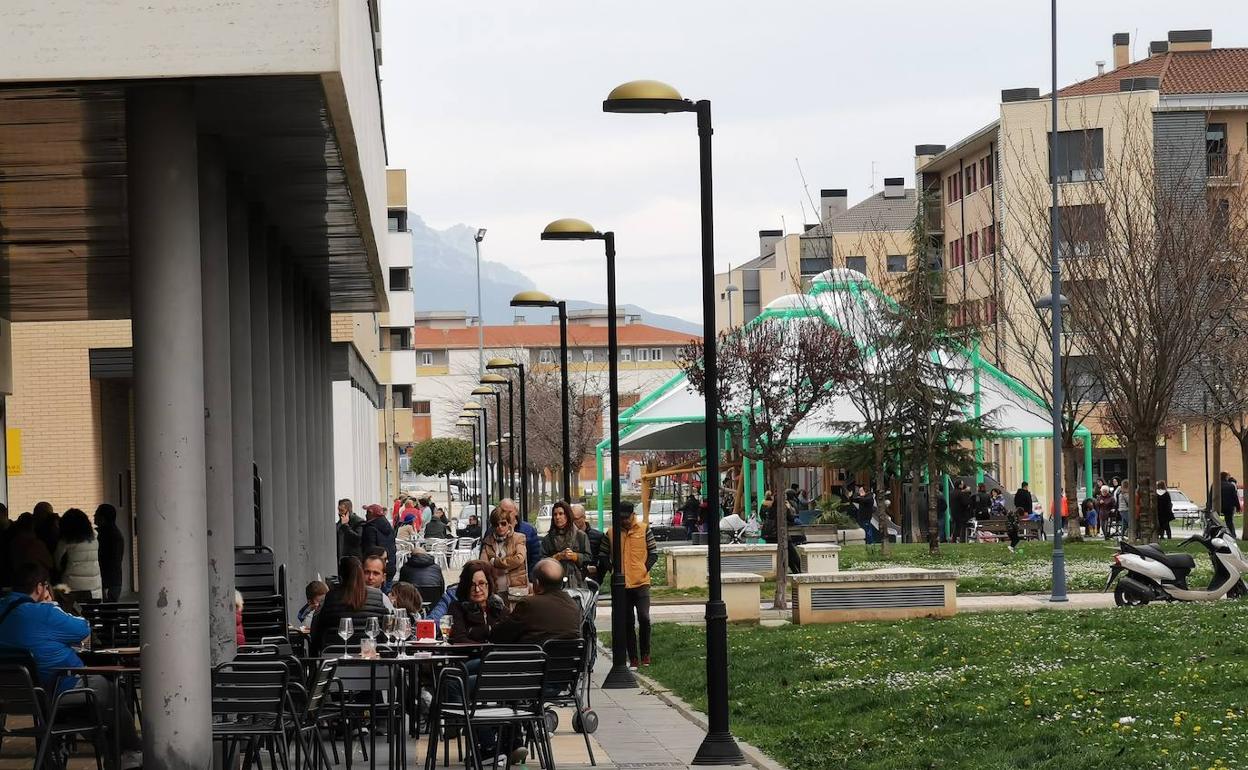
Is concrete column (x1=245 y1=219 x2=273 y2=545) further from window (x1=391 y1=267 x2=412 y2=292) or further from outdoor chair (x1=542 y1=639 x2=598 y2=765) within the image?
window (x1=391 y1=267 x2=412 y2=292)

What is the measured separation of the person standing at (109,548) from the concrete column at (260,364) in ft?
20.0

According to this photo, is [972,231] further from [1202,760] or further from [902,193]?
[1202,760]

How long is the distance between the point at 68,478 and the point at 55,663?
1966cm

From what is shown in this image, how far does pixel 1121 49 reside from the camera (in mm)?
89938

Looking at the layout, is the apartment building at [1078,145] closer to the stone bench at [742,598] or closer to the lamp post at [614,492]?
the stone bench at [742,598]

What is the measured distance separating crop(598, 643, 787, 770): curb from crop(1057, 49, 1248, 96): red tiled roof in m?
61.7

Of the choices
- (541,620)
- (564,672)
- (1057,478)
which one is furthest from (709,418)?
(1057,478)

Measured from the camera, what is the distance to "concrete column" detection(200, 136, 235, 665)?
513 inches

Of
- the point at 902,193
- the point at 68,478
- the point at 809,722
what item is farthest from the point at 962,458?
the point at 902,193

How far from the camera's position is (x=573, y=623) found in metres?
13.3

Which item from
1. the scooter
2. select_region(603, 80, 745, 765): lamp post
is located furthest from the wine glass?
the scooter

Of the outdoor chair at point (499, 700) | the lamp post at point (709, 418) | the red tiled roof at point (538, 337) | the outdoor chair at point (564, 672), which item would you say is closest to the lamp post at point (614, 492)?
the lamp post at point (709, 418)

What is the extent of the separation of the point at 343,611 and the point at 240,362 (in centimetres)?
306

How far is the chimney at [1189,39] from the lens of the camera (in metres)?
84.6
